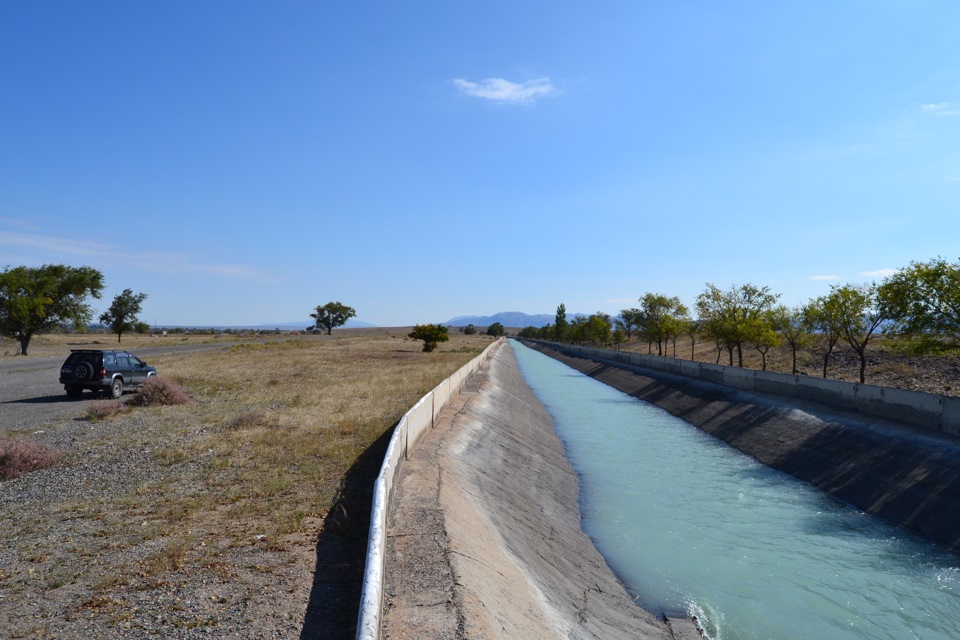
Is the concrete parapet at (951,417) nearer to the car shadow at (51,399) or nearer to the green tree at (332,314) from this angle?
the car shadow at (51,399)

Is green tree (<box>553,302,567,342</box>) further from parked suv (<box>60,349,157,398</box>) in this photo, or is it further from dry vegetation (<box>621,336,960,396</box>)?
parked suv (<box>60,349,157,398</box>)

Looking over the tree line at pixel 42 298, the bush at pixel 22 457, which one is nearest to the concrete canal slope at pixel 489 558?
the bush at pixel 22 457

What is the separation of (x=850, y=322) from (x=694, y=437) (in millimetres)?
12098

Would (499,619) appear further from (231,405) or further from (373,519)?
(231,405)

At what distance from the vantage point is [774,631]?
9.41 metres

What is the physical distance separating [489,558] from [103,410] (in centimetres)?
1598

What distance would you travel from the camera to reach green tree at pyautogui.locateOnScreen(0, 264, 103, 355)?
50.8 meters

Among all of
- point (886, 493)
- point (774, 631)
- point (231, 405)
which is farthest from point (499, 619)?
point (231, 405)

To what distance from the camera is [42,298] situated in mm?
52344

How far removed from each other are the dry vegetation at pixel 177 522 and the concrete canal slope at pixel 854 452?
13.7 m

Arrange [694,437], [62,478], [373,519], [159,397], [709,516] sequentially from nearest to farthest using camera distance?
[373,519] → [62,478] → [709,516] → [159,397] → [694,437]

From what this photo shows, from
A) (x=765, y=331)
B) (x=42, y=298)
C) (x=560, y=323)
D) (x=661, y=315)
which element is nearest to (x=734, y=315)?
(x=765, y=331)

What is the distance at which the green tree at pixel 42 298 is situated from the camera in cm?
5075

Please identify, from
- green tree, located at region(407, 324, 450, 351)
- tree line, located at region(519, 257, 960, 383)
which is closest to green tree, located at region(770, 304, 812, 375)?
tree line, located at region(519, 257, 960, 383)
